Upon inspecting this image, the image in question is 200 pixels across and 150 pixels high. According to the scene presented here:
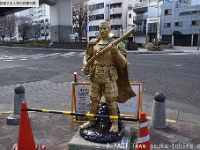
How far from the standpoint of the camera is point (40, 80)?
9523 millimetres

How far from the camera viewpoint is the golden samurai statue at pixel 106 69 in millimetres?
3227

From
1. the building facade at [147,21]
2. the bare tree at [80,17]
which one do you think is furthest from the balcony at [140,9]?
the bare tree at [80,17]

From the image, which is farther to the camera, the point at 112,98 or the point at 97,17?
the point at 97,17

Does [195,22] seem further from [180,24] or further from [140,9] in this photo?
[140,9]

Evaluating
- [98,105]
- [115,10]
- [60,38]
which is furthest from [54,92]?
[115,10]

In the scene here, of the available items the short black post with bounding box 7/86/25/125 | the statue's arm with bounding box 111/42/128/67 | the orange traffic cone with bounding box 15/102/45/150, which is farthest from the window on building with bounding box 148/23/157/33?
the orange traffic cone with bounding box 15/102/45/150

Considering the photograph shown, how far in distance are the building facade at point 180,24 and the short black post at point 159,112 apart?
4216cm

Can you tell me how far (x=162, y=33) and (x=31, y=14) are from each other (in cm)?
7293

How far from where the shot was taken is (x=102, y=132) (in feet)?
11.1

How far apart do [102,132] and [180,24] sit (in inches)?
1812

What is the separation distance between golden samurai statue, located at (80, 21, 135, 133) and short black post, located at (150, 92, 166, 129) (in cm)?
108

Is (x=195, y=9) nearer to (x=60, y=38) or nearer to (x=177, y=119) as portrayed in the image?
(x=60, y=38)

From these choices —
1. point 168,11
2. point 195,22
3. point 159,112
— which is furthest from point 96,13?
point 159,112

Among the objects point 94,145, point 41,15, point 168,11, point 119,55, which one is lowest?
point 94,145
